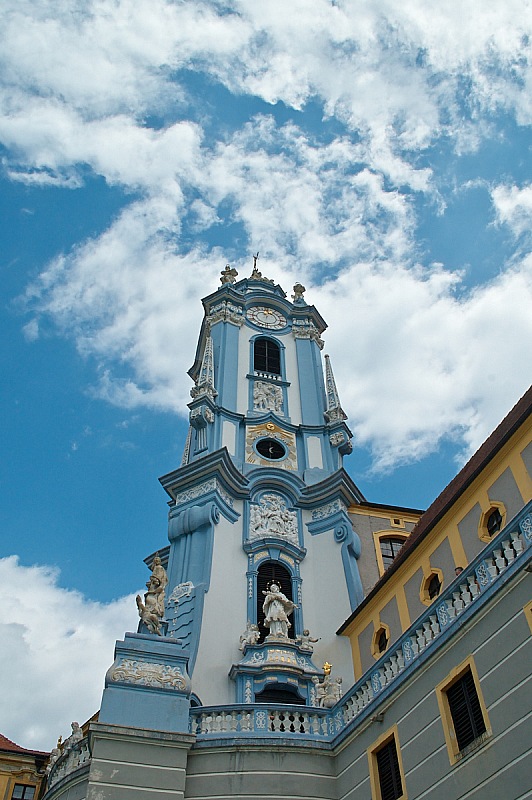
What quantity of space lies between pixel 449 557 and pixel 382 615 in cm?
351

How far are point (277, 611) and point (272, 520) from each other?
395cm

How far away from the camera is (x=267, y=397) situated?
29797 mm

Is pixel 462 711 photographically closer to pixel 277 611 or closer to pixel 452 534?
pixel 452 534

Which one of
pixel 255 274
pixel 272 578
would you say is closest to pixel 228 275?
pixel 255 274

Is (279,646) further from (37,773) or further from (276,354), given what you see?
(276,354)

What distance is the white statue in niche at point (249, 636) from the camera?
68.4 feet

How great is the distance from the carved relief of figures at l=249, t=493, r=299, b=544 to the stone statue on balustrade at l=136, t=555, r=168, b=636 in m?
5.25

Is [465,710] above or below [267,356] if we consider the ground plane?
below

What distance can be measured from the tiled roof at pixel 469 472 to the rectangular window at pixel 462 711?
537cm

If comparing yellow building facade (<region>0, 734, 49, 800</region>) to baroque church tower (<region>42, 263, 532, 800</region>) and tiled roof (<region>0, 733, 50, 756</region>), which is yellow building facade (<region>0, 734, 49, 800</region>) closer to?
tiled roof (<region>0, 733, 50, 756</region>)

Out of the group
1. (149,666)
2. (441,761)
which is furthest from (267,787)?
(441,761)

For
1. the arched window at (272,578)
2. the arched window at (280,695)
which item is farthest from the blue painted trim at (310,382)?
the arched window at (280,695)

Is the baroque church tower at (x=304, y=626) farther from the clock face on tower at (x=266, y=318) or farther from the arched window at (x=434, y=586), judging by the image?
the clock face on tower at (x=266, y=318)

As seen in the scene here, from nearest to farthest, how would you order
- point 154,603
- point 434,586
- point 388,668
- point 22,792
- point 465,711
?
point 465,711, point 388,668, point 434,586, point 154,603, point 22,792
